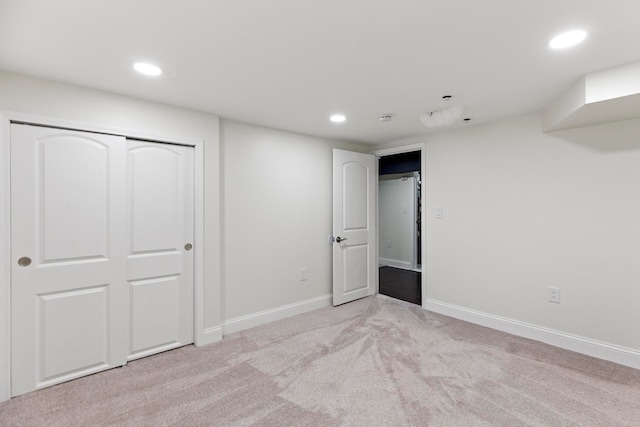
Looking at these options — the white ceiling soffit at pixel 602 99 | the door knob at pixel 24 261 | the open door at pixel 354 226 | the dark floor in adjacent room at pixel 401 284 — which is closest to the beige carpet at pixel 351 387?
the door knob at pixel 24 261

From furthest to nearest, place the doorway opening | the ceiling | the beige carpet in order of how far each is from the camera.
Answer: the doorway opening < the beige carpet < the ceiling

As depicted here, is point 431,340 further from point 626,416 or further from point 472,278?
point 626,416

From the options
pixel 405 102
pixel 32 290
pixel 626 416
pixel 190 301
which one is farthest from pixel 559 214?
pixel 32 290

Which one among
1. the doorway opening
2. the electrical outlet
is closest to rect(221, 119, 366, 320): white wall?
the doorway opening

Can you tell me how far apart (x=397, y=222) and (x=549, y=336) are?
Result: 4080mm

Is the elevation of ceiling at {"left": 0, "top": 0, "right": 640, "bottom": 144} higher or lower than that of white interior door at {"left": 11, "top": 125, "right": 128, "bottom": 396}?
higher

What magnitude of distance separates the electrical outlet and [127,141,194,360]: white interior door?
3404mm

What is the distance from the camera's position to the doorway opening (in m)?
5.77

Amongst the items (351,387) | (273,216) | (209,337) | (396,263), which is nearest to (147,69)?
(273,216)

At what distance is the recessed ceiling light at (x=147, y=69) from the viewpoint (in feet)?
6.36

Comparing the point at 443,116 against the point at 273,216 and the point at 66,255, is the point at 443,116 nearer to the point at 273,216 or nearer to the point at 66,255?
the point at 273,216

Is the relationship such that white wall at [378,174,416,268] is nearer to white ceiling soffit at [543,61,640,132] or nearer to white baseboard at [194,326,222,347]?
white ceiling soffit at [543,61,640,132]

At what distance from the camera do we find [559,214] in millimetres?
2830

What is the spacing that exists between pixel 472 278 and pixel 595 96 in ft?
6.82
